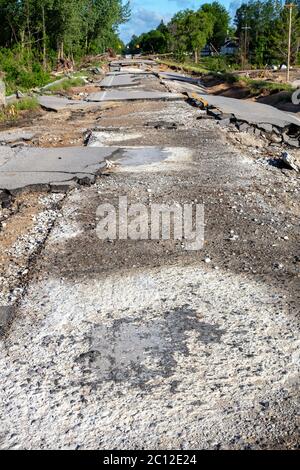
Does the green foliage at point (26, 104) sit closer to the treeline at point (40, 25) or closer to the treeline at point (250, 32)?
the treeline at point (40, 25)

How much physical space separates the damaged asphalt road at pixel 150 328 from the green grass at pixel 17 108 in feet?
27.7

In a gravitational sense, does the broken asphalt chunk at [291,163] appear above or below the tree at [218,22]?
below

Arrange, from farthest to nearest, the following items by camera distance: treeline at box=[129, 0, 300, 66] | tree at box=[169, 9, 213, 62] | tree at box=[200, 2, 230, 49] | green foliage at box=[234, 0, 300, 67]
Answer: tree at box=[200, 2, 230, 49] → tree at box=[169, 9, 213, 62] → green foliage at box=[234, 0, 300, 67] → treeline at box=[129, 0, 300, 66]

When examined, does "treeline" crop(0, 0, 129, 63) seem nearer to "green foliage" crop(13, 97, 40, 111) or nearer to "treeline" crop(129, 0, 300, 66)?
"green foliage" crop(13, 97, 40, 111)

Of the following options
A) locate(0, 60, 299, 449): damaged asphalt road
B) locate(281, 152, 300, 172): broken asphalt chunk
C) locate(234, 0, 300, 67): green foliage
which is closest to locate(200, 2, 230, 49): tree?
locate(234, 0, 300, 67): green foliage

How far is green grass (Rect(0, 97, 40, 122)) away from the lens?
46.4 feet

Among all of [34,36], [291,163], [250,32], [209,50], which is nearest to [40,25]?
[34,36]

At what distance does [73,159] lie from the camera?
26.8 ft

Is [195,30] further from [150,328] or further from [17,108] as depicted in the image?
[150,328]

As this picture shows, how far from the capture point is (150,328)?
11.3 feet

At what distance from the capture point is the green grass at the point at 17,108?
557 inches

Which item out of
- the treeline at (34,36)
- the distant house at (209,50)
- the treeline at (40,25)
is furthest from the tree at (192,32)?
the treeline at (40,25)

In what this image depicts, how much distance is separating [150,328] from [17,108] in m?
13.4

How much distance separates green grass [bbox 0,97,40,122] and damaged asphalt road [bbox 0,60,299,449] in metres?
8.44
